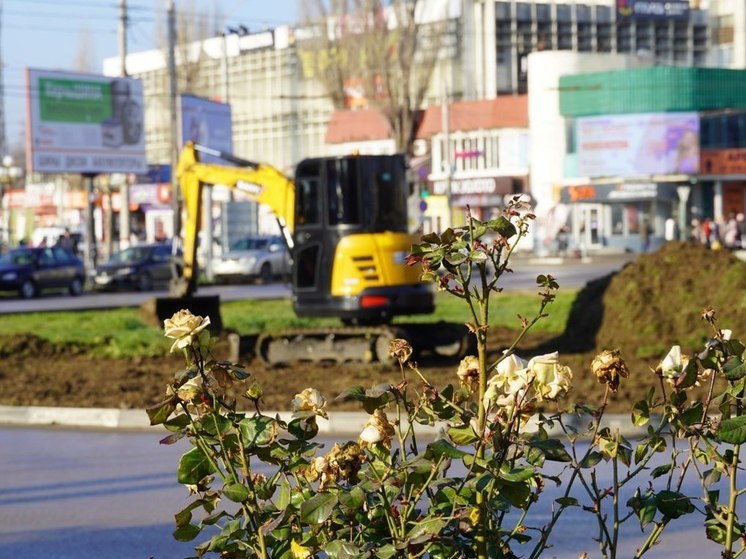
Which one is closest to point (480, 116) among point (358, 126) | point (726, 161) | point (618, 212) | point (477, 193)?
point (477, 193)

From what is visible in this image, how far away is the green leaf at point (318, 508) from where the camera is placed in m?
3.57

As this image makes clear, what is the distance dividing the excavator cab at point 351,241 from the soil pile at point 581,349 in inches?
30.9

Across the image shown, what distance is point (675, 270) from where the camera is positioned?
1789cm

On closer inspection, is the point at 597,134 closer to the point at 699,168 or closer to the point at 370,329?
the point at 699,168

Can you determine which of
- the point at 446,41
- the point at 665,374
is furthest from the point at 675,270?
the point at 446,41

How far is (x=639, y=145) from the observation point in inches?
2712

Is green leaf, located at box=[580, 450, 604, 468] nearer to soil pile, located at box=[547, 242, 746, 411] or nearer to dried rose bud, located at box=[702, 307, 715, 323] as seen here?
dried rose bud, located at box=[702, 307, 715, 323]

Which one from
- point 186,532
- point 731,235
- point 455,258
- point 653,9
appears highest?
point 653,9

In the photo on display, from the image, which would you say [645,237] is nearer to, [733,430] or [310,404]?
[733,430]

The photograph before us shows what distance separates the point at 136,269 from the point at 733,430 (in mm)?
40977

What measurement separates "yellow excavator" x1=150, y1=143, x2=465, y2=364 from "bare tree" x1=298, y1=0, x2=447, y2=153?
51.9 m

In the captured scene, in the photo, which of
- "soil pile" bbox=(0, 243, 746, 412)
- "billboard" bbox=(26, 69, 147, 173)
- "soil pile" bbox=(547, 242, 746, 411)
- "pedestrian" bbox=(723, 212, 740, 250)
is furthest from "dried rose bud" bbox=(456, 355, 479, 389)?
"pedestrian" bbox=(723, 212, 740, 250)

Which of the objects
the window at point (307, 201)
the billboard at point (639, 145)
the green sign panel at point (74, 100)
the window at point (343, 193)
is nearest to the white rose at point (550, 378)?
the window at point (343, 193)

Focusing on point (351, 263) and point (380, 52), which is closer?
point (351, 263)
